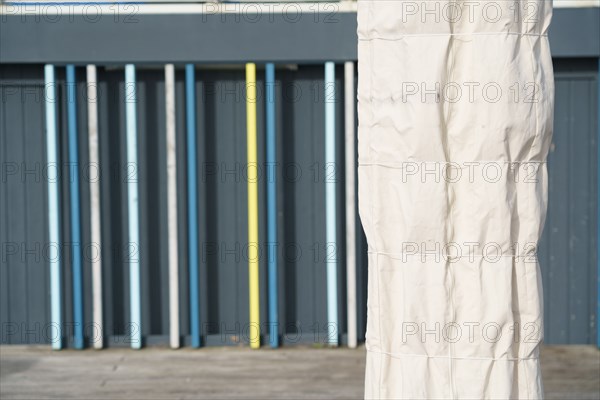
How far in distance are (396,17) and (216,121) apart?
17.9 ft

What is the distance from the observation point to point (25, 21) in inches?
333

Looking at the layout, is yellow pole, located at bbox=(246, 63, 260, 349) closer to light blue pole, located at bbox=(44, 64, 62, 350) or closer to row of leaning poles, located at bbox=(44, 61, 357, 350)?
row of leaning poles, located at bbox=(44, 61, 357, 350)

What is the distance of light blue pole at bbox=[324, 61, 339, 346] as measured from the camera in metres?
8.59

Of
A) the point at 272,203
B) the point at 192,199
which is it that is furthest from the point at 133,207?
the point at 272,203

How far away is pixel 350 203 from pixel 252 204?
0.87 metres

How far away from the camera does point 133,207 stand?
856 centimetres

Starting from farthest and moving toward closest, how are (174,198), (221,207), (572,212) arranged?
(221,207) → (572,212) → (174,198)

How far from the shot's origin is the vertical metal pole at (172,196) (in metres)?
8.54

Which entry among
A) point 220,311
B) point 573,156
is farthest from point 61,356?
point 573,156

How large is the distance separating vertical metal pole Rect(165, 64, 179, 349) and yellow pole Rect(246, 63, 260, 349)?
2.16 feet

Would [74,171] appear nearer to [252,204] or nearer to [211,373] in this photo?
[252,204]

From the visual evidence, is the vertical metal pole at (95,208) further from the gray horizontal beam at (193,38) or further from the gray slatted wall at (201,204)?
the gray horizontal beam at (193,38)

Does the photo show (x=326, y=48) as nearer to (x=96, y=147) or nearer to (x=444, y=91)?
(x=96, y=147)

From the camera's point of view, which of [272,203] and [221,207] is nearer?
[272,203]
